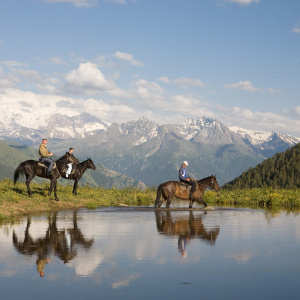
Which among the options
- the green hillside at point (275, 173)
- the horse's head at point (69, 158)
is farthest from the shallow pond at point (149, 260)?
the green hillside at point (275, 173)

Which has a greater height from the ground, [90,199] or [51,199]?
[51,199]

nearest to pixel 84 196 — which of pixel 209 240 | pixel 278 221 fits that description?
pixel 278 221

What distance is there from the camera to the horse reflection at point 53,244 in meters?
14.1

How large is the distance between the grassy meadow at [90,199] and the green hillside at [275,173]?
80.9 metres

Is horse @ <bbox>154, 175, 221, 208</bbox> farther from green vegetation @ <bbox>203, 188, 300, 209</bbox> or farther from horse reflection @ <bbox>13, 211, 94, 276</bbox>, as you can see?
horse reflection @ <bbox>13, 211, 94, 276</bbox>

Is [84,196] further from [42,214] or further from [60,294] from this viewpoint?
[60,294]

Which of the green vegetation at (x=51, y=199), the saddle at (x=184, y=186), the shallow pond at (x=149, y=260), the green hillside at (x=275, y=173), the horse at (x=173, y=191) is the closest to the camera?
the shallow pond at (x=149, y=260)

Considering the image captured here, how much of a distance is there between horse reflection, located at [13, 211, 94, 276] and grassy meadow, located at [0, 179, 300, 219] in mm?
6762

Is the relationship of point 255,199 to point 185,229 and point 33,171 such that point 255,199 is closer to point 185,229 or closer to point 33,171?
point 33,171

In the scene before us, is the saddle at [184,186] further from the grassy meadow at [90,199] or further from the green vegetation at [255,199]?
the green vegetation at [255,199]

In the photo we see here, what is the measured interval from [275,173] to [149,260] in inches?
4926

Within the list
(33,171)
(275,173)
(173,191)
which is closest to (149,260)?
(173,191)

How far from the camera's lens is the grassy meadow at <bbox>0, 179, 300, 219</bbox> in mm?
29125

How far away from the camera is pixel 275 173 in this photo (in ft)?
438
